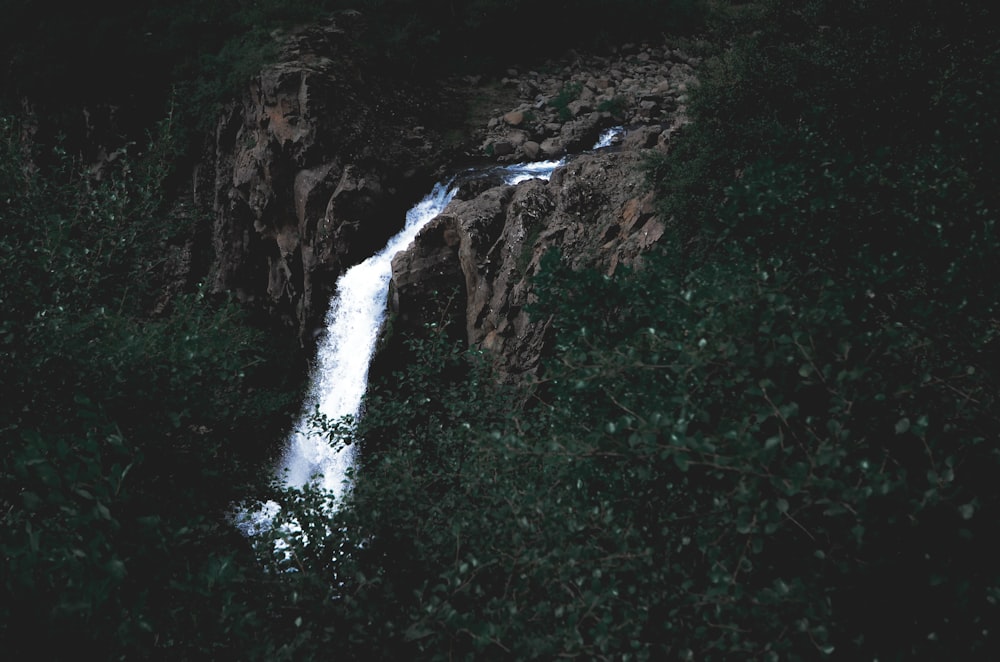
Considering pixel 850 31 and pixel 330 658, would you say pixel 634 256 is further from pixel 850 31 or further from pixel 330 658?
pixel 330 658

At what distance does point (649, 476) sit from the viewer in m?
3.89

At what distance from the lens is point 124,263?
9.28m

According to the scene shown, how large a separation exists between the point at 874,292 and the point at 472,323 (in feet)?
31.2

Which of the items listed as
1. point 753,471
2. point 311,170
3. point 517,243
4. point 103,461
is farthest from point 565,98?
point 753,471

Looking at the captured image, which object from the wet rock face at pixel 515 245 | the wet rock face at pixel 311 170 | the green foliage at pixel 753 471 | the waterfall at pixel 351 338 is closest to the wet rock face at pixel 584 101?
the wet rock face at pixel 311 170

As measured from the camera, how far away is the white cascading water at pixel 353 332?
14.5m

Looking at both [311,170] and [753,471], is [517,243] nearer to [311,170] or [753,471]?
[311,170]

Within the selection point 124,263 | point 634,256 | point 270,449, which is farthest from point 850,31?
point 270,449

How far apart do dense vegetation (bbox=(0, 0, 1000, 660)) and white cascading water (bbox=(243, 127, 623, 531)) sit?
770cm

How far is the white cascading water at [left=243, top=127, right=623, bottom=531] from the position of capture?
1454 centimetres

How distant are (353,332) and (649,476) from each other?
1169 centimetres

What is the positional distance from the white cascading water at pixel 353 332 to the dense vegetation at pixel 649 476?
7703mm

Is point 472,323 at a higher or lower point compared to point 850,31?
lower

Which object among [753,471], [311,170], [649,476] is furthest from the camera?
[311,170]
